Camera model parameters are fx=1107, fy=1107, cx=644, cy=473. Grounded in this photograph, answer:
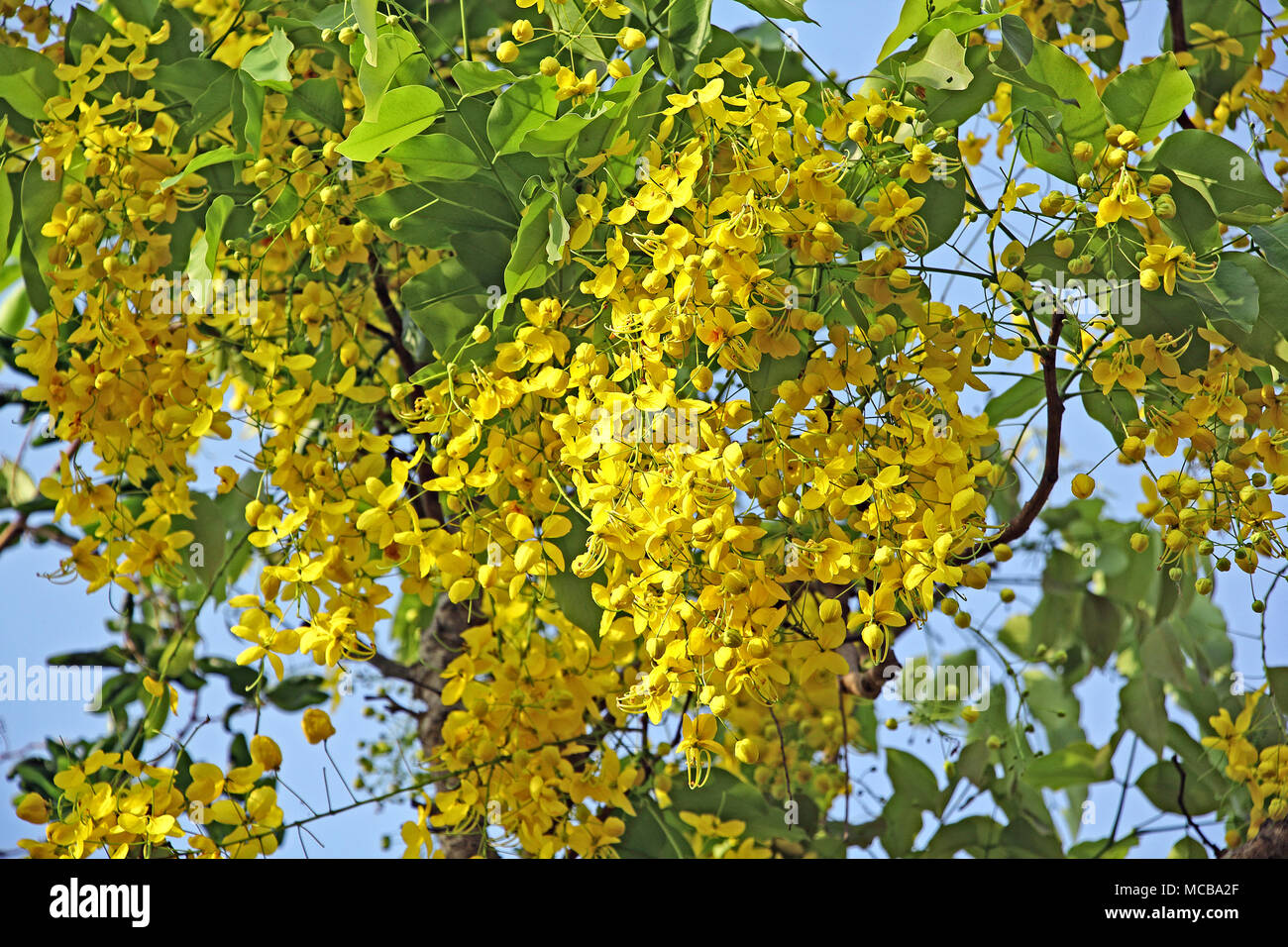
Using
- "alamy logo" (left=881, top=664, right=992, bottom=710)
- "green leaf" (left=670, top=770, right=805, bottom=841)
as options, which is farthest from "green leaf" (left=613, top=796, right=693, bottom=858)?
"alamy logo" (left=881, top=664, right=992, bottom=710)

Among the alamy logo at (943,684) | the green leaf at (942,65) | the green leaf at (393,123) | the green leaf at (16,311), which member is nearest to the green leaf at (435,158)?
the green leaf at (393,123)

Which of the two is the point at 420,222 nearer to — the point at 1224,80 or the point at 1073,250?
the point at 1073,250

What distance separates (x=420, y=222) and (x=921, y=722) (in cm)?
58

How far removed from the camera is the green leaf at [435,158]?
58 centimetres

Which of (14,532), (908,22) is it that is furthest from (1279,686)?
(14,532)

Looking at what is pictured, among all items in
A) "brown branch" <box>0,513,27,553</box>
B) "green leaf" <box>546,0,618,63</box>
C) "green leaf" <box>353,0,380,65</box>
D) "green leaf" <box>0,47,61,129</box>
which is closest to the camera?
"green leaf" <box>353,0,380,65</box>

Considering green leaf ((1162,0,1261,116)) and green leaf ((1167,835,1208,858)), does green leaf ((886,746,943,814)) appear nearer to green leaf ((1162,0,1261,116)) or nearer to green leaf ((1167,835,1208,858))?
green leaf ((1167,835,1208,858))

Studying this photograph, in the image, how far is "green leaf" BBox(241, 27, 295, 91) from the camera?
594 millimetres

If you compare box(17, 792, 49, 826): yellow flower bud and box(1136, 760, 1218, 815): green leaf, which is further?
box(1136, 760, 1218, 815): green leaf

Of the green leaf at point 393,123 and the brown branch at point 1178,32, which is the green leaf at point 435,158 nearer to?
the green leaf at point 393,123

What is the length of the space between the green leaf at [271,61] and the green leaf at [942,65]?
329 millimetres

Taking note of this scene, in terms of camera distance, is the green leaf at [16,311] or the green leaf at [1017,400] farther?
the green leaf at [16,311]

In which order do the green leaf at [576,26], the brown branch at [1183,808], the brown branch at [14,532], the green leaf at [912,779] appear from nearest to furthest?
the green leaf at [576,26] → the brown branch at [1183,808] → the green leaf at [912,779] → the brown branch at [14,532]

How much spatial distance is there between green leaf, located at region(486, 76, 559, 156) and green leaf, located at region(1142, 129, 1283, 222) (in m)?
0.31
